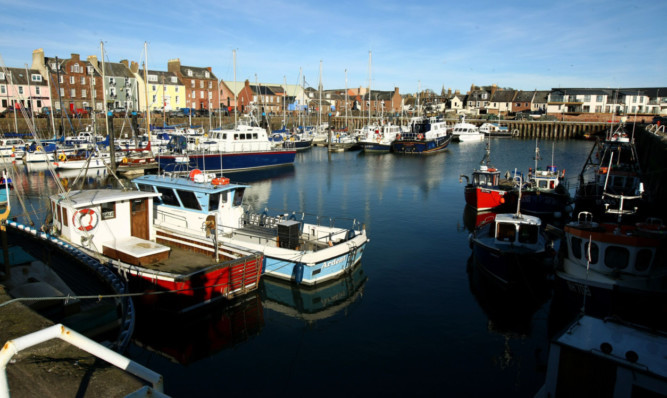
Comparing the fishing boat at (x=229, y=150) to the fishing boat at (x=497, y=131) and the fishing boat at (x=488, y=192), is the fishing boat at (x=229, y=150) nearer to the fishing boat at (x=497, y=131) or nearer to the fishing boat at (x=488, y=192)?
the fishing boat at (x=488, y=192)

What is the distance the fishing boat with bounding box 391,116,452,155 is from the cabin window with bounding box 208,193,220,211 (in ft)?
179

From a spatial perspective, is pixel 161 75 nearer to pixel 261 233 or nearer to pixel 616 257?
pixel 261 233

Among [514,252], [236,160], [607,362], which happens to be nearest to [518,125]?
[236,160]

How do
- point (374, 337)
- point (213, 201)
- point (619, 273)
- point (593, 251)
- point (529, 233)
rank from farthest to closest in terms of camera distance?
point (213, 201), point (529, 233), point (593, 251), point (374, 337), point (619, 273)

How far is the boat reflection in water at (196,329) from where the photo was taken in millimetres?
12930

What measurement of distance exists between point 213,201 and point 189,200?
1.13 m

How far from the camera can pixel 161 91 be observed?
89.8m

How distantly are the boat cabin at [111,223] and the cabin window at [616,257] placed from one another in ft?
48.9

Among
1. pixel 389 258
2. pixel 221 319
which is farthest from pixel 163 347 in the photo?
pixel 389 258

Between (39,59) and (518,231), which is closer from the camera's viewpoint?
(518,231)

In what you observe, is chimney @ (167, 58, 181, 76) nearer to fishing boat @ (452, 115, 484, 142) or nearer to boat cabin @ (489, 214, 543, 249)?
fishing boat @ (452, 115, 484, 142)

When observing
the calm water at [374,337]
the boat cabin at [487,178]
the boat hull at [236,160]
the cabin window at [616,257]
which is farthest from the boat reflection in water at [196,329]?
the boat hull at [236,160]

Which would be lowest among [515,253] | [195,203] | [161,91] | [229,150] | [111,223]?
[515,253]

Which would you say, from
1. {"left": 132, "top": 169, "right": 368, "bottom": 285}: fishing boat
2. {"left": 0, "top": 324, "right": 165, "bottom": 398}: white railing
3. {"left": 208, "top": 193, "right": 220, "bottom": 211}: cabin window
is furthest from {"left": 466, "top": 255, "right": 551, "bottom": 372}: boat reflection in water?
{"left": 208, "top": 193, "right": 220, "bottom": 211}: cabin window
